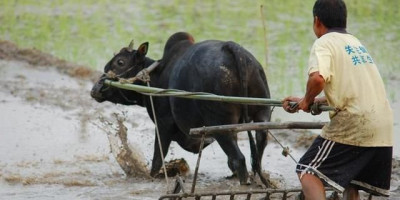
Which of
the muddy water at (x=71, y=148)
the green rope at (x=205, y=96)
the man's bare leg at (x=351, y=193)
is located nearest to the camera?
the man's bare leg at (x=351, y=193)

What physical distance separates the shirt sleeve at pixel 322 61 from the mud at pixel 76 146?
2.16m

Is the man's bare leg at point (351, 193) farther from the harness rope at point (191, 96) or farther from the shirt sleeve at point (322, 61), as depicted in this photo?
the shirt sleeve at point (322, 61)

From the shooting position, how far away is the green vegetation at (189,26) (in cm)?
1236

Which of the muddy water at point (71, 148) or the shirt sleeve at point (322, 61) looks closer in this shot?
the shirt sleeve at point (322, 61)

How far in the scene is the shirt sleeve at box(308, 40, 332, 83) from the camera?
460cm

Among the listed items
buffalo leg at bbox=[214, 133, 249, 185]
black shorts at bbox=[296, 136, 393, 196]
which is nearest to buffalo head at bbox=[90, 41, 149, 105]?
buffalo leg at bbox=[214, 133, 249, 185]

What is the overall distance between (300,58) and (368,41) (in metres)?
1.00

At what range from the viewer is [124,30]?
14.0 metres

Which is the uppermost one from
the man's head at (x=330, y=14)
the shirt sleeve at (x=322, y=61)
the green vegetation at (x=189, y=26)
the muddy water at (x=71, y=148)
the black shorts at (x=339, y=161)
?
the man's head at (x=330, y=14)

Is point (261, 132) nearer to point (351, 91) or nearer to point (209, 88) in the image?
point (209, 88)

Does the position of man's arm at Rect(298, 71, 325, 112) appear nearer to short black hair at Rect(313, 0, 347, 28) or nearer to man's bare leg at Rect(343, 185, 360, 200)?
short black hair at Rect(313, 0, 347, 28)

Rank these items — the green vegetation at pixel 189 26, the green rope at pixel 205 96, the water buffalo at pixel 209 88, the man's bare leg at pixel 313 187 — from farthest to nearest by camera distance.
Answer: the green vegetation at pixel 189 26 → the water buffalo at pixel 209 88 → the green rope at pixel 205 96 → the man's bare leg at pixel 313 187

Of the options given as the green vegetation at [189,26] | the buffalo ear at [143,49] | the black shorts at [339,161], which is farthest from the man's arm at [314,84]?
the green vegetation at [189,26]

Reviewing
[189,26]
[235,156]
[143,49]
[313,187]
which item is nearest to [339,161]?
[313,187]
